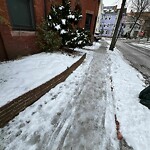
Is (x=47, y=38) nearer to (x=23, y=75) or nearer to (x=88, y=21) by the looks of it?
(x=23, y=75)

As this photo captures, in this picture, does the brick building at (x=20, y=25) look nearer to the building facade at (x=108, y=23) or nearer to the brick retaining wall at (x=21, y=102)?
the brick retaining wall at (x=21, y=102)

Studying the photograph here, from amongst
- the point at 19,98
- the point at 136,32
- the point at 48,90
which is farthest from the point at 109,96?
the point at 136,32

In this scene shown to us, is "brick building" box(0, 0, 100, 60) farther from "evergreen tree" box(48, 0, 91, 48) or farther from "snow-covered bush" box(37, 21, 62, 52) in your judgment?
"evergreen tree" box(48, 0, 91, 48)

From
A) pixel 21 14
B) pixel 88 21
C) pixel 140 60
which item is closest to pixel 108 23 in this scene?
pixel 88 21

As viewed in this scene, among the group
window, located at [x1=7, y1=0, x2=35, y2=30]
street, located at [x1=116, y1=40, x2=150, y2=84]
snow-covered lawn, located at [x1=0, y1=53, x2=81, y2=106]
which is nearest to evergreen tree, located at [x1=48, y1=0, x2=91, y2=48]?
window, located at [x1=7, y1=0, x2=35, y2=30]

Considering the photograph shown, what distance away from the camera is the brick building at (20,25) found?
4438 millimetres

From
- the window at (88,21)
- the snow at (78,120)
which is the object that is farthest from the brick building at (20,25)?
the window at (88,21)

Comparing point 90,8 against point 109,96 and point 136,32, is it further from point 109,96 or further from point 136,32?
point 136,32

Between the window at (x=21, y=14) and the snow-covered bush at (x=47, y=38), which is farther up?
the window at (x=21, y=14)

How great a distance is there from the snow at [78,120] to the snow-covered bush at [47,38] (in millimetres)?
2135

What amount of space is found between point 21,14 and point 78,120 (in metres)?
4.97

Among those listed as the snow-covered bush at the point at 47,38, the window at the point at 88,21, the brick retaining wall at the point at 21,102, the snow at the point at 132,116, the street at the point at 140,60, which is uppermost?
the window at the point at 88,21

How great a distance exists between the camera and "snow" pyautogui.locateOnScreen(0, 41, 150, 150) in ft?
6.72

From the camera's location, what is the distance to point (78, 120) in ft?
8.45
